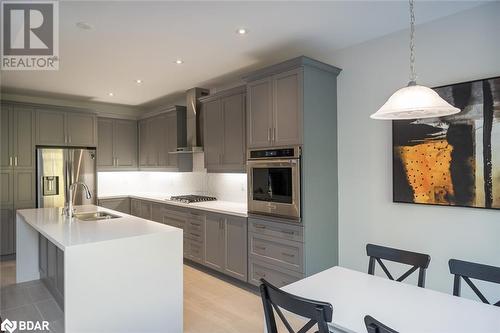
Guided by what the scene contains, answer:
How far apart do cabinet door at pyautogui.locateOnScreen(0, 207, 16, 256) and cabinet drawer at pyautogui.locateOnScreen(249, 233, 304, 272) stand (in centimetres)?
398

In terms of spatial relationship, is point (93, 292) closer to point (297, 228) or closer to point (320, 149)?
point (297, 228)

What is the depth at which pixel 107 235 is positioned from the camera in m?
2.35

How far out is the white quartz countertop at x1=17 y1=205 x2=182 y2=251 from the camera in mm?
2223

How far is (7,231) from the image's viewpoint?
4.77 m

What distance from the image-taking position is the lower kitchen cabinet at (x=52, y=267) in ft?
9.70

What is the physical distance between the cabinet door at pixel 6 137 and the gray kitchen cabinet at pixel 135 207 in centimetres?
199

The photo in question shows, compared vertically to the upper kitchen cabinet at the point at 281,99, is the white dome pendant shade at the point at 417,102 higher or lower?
lower

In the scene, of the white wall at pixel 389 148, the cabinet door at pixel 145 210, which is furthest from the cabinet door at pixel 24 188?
the white wall at pixel 389 148

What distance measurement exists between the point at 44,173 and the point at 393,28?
5.40 meters

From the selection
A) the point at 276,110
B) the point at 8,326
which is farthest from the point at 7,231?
the point at 276,110

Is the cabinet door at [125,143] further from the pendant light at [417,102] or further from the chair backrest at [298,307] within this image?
the pendant light at [417,102]

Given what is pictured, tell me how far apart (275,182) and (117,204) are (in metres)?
3.85

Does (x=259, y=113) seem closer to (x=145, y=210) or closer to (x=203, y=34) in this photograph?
(x=203, y=34)

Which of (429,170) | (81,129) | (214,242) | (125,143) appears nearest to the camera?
(429,170)
